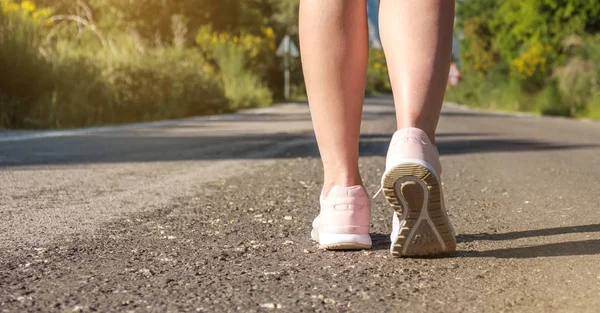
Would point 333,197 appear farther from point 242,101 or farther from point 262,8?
point 262,8

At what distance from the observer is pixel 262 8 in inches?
1353

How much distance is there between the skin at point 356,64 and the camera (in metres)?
2.36

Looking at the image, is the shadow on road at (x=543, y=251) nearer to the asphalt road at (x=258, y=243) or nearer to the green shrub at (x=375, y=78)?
the asphalt road at (x=258, y=243)

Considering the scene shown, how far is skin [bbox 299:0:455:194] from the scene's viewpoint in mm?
2355

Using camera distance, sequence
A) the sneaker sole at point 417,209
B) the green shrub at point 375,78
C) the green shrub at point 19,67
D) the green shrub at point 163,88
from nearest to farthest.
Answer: the sneaker sole at point 417,209, the green shrub at point 19,67, the green shrub at point 163,88, the green shrub at point 375,78

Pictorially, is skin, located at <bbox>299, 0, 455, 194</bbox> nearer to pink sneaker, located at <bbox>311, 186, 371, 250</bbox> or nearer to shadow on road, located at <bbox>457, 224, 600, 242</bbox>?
pink sneaker, located at <bbox>311, 186, 371, 250</bbox>

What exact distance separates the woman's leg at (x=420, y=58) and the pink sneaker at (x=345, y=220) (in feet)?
0.86

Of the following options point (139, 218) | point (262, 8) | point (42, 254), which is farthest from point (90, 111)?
point (262, 8)

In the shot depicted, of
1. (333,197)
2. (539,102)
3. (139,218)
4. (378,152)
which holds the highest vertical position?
(333,197)

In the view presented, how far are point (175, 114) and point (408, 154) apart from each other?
1182 cm

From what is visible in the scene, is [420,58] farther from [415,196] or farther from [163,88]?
[163,88]

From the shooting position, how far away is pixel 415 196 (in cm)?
216

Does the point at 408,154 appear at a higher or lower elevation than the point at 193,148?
higher

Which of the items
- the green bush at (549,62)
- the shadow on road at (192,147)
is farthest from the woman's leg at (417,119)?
the green bush at (549,62)
